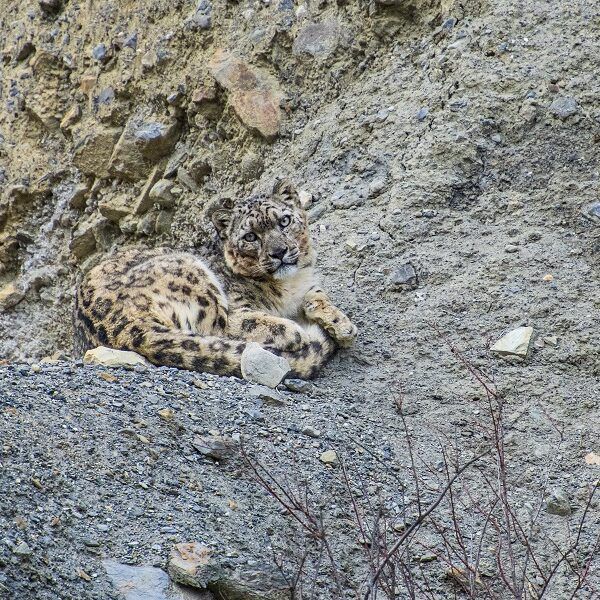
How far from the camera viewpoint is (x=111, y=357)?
8188mm

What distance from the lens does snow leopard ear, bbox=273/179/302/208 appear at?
32.2 feet

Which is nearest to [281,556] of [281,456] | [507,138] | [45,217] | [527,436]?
[281,456]

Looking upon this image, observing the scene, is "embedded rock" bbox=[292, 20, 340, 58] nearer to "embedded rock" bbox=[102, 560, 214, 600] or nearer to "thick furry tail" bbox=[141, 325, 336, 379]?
"thick furry tail" bbox=[141, 325, 336, 379]

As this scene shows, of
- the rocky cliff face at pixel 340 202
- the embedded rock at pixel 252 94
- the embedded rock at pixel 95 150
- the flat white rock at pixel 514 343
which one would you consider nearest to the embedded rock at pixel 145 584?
the rocky cliff face at pixel 340 202

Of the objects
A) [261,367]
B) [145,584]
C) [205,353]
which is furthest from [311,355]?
[145,584]

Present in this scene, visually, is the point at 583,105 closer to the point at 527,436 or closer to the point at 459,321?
the point at 459,321

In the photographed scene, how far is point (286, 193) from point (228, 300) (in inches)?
44.5

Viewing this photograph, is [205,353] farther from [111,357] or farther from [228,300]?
[228,300]

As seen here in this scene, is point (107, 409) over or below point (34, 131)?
over

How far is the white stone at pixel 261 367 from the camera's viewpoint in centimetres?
805

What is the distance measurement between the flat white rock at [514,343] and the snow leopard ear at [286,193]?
2196 millimetres

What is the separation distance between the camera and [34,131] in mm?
14062

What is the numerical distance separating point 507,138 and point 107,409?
4305mm

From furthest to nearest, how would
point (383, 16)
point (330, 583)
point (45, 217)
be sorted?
point (45, 217) < point (383, 16) < point (330, 583)
